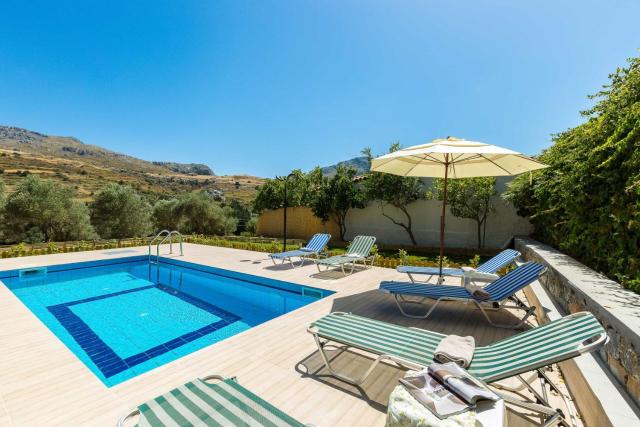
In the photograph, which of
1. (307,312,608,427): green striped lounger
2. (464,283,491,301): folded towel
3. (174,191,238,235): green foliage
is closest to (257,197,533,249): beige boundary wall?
(174,191,238,235): green foliage

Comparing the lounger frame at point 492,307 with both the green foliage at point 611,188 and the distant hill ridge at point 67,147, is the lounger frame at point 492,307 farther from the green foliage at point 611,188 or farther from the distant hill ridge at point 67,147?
the distant hill ridge at point 67,147

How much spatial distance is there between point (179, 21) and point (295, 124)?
35.6 ft

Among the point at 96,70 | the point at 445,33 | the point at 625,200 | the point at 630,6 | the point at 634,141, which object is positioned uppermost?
the point at 96,70

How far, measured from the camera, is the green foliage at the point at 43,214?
650 inches

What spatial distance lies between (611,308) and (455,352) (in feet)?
5.38

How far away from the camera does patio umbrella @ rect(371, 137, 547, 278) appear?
4.70 metres

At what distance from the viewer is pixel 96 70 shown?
67.2ft

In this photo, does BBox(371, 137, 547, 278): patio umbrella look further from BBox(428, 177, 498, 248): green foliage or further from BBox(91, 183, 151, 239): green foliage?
BBox(91, 183, 151, 239): green foliage

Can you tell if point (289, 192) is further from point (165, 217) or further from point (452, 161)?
point (452, 161)

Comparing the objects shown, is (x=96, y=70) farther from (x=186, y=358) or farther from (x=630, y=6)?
(x=630, y=6)

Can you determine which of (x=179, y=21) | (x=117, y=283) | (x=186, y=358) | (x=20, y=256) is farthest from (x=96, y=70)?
(x=186, y=358)

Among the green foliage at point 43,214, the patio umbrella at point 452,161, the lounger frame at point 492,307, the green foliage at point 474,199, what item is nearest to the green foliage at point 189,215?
the green foliage at point 43,214

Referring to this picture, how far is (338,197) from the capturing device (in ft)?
54.2

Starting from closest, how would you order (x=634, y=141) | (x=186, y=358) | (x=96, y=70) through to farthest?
(x=186, y=358) < (x=634, y=141) < (x=96, y=70)
